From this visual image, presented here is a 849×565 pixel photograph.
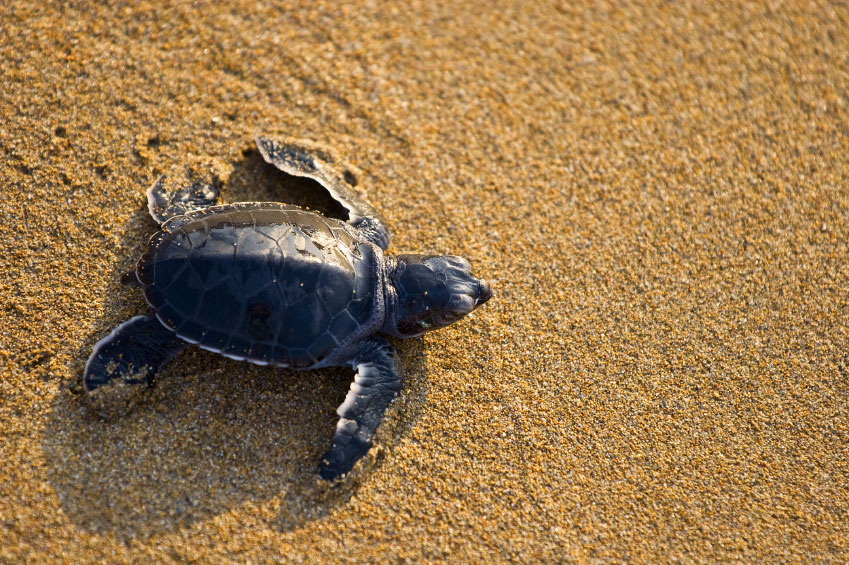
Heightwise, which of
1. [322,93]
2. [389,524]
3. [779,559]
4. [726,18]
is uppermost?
[726,18]

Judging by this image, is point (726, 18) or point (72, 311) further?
point (726, 18)

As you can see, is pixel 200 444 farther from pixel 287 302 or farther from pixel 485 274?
pixel 485 274

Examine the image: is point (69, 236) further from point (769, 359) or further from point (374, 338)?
point (769, 359)

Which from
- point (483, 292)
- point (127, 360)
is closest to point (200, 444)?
point (127, 360)

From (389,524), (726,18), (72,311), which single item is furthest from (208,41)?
(726,18)

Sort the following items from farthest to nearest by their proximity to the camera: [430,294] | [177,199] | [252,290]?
1. [177,199]
2. [430,294]
3. [252,290]

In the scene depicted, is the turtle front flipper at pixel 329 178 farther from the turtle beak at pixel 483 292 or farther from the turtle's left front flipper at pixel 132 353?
the turtle's left front flipper at pixel 132 353
